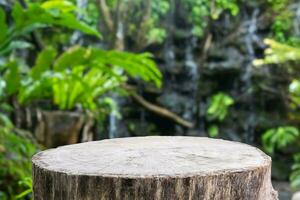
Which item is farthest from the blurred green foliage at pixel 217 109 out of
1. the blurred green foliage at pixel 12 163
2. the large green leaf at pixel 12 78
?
the blurred green foliage at pixel 12 163

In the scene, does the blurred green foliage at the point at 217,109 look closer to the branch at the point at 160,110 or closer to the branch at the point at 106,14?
the branch at the point at 160,110

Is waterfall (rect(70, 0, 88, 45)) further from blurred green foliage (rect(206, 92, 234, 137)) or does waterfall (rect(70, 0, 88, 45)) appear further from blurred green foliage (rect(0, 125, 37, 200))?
blurred green foliage (rect(0, 125, 37, 200))

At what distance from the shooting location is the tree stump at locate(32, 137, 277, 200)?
1065mm

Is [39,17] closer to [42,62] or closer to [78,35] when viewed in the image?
[42,62]

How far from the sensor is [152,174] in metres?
1.07

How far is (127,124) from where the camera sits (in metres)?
6.82

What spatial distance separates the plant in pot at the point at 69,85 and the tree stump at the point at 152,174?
243cm

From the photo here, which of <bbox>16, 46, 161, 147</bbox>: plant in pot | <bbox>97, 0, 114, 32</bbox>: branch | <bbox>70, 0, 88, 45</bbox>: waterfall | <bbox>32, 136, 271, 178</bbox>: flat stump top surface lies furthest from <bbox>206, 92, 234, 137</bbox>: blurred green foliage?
<bbox>32, 136, 271, 178</bbox>: flat stump top surface

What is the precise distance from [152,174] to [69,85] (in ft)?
10.1

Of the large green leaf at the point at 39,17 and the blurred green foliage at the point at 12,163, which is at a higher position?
the large green leaf at the point at 39,17

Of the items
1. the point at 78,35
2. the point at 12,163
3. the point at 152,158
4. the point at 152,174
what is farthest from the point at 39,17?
the point at 78,35

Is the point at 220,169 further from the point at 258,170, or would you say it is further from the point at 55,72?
the point at 55,72

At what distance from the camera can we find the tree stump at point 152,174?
1.07 meters

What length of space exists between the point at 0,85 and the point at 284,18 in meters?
4.99
